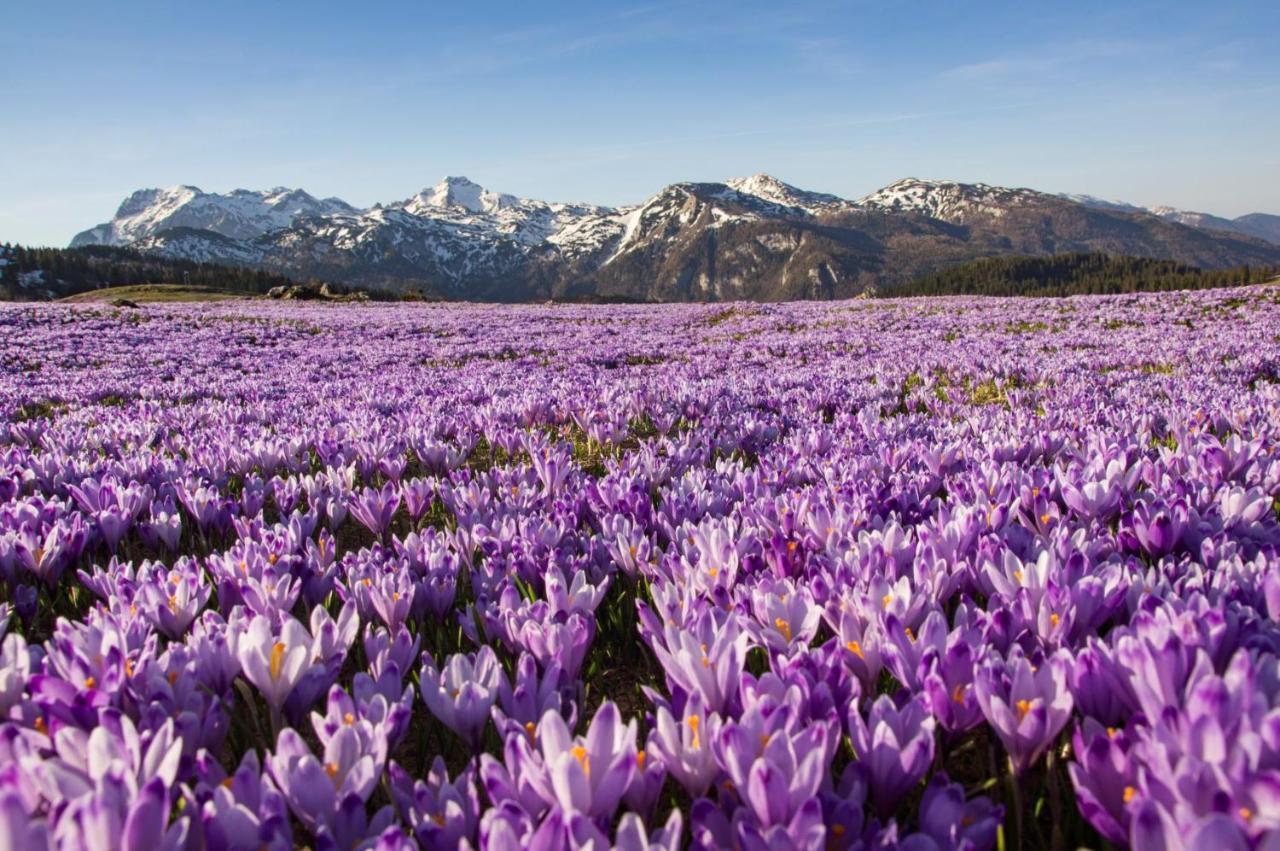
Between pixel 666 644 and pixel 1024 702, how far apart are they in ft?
3.70

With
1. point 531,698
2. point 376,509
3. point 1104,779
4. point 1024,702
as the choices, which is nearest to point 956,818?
point 1104,779

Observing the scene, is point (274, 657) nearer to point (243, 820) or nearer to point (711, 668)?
point (243, 820)

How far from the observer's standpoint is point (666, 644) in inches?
99.0

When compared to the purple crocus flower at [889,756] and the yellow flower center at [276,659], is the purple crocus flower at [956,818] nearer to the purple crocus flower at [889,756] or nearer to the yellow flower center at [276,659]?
the purple crocus flower at [889,756]

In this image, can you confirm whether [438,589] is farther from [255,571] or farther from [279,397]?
[279,397]

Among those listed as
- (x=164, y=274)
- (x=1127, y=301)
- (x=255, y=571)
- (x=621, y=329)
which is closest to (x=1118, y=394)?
(x=255, y=571)

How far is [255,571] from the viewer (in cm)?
295

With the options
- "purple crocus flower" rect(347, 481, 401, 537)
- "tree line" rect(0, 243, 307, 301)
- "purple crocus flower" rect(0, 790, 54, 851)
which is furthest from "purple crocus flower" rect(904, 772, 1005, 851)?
"tree line" rect(0, 243, 307, 301)

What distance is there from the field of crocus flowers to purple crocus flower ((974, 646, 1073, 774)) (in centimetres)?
1

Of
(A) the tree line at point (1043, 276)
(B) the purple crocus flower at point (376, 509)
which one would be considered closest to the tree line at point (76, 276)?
(A) the tree line at point (1043, 276)

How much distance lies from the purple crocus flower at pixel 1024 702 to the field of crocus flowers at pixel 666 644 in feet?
0.03

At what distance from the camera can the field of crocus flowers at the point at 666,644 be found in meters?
1.48

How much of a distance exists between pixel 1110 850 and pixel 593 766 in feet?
3.78

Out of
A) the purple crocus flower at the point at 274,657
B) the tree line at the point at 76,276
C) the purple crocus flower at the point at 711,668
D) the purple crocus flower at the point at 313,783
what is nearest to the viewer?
the purple crocus flower at the point at 313,783
